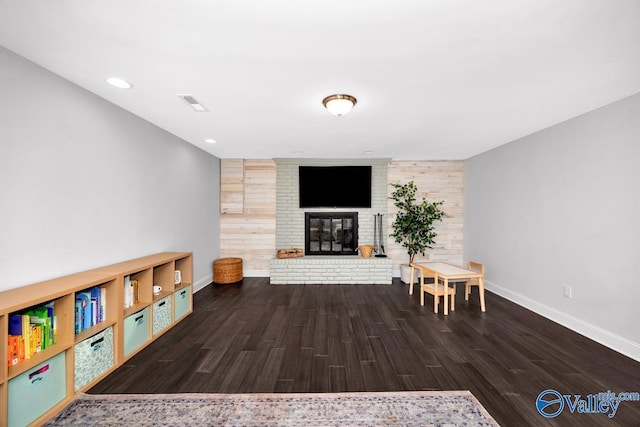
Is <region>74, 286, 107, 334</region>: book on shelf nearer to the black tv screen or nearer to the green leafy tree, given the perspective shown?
the black tv screen

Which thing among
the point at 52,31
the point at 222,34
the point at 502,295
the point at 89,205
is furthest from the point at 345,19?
the point at 502,295

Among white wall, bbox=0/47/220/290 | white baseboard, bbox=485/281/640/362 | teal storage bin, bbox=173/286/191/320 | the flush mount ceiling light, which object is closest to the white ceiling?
the flush mount ceiling light

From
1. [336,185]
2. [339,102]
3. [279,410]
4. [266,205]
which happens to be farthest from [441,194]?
[279,410]

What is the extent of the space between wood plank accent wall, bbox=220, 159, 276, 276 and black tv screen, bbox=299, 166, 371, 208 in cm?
73

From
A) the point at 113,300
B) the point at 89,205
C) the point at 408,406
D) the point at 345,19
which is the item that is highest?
the point at 345,19

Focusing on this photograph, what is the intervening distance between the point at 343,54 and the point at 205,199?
3814 mm

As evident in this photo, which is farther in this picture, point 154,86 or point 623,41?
point 154,86

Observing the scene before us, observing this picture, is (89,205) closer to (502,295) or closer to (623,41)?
(623,41)

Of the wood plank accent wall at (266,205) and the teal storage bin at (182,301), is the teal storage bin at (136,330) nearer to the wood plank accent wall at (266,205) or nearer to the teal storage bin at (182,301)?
the teal storage bin at (182,301)

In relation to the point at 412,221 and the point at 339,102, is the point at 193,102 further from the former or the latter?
the point at 412,221

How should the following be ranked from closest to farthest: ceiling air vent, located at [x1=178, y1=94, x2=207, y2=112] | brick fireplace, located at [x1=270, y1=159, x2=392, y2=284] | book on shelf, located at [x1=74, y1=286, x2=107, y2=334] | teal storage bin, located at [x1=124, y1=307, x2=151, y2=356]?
book on shelf, located at [x1=74, y1=286, x2=107, y2=334]
teal storage bin, located at [x1=124, y1=307, x2=151, y2=356]
ceiling air vent, located at [x1=178, y1=94, x2=207, y2=112]
brick fireplace, located at [x1=270, y1=159, x2=392, y2=284]

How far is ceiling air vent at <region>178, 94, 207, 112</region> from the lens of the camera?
2.56m

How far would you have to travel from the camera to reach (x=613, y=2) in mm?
1410

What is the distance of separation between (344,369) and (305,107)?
100.0 inches
